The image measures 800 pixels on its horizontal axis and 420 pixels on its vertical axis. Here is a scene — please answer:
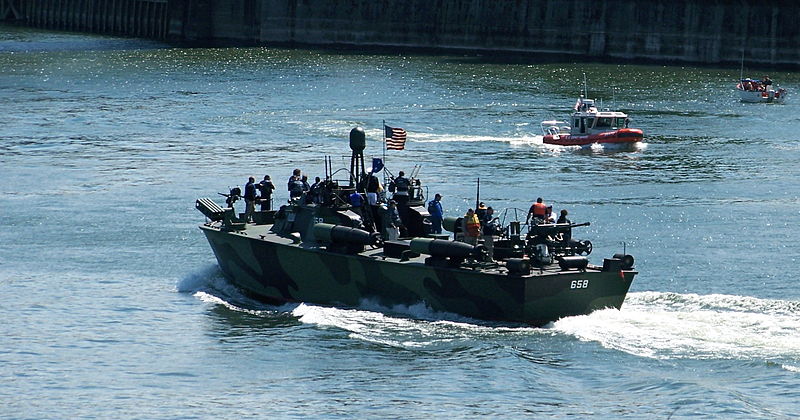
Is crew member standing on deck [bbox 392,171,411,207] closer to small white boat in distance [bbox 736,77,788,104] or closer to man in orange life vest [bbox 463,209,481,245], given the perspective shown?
man in orange life vest [bbox 463,209,481,245]

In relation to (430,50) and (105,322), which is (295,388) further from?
(430,50)

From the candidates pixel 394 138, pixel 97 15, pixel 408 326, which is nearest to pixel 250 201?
pixel 394 138

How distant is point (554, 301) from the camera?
29984 mm

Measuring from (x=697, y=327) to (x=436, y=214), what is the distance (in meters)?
6.64

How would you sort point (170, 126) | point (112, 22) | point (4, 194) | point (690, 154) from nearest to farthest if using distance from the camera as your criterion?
point (4, 194) → point (690, 154) → point (170, 126) → point (112, 22)

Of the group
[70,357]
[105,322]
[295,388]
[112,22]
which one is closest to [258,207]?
[105,322]

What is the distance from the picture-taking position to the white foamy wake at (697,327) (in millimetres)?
28672

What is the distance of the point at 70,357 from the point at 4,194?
23.7m

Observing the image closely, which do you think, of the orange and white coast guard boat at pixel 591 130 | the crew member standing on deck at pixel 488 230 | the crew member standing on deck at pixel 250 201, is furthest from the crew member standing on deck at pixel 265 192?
the orange and white coast guard boat at pixel 591 130

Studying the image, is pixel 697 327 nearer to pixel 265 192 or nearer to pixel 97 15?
pixel 265 192

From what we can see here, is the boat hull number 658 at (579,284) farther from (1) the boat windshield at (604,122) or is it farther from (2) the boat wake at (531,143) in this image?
(1) the boat windshield at (604,122)

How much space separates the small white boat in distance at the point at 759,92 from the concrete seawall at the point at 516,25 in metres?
12.9

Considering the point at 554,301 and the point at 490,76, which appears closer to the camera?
the point at 554,301

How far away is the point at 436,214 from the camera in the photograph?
32.9m
